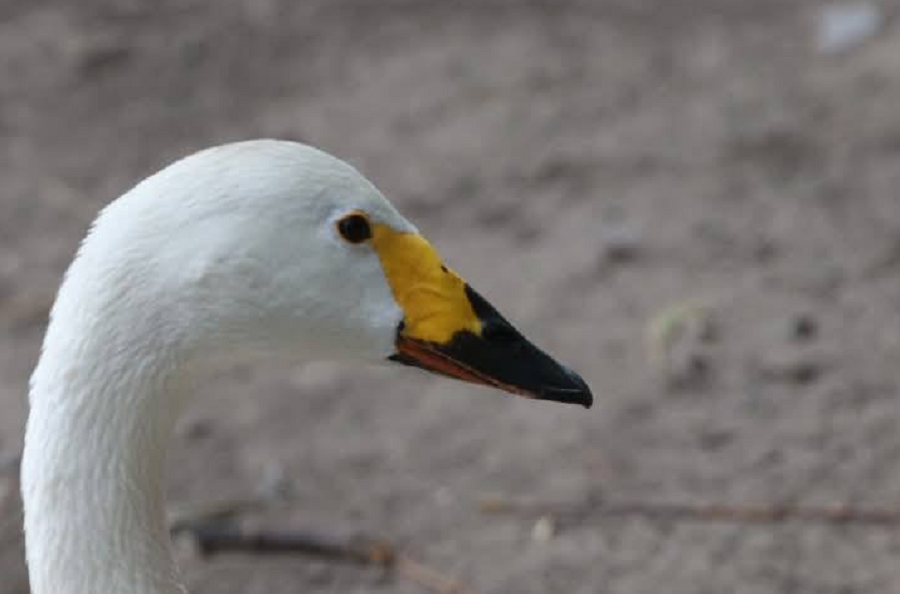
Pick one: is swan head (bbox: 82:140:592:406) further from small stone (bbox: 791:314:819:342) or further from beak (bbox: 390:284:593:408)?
small stone (bbox: 791:314:819:342)

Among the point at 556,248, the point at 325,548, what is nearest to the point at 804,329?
the point at 556,248

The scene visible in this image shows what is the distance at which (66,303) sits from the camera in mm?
2213

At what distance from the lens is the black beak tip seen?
2.49 m

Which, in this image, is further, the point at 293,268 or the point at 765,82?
the point at 765,82

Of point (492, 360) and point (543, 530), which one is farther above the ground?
point (543, 530)

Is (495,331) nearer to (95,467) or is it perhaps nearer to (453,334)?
(453,334)

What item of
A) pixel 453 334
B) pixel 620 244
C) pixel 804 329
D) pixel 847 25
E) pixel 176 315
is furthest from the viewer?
pixel 847 25

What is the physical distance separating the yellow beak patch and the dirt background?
5.24ft

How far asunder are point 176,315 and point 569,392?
645 mm

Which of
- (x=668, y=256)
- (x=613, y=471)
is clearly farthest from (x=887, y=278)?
(x=613, y=471)

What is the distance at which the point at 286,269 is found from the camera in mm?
2256

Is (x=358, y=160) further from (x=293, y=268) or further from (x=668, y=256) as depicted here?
(x=293, y=268)

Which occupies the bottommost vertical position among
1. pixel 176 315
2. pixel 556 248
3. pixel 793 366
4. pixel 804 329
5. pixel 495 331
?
pixel 176 315

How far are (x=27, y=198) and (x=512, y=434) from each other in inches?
85.3
